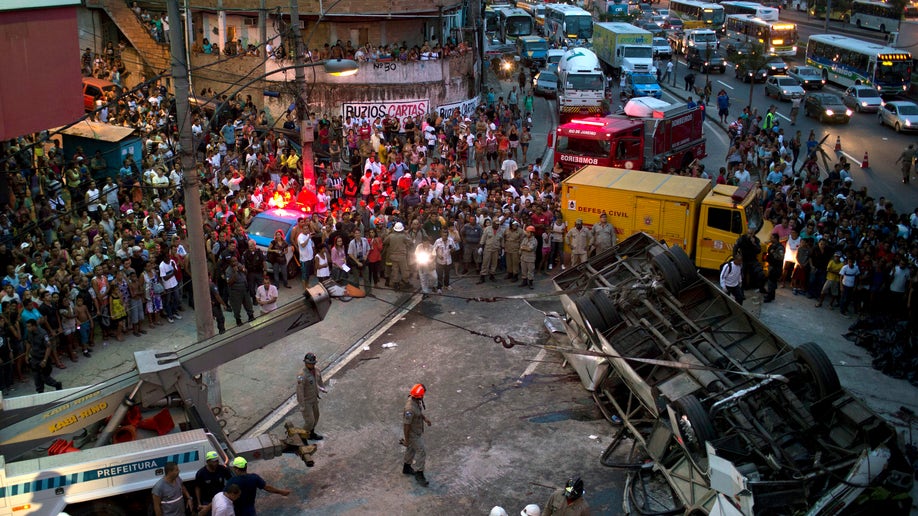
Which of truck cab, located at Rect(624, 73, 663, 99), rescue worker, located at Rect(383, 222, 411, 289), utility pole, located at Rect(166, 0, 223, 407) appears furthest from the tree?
utility pole, located at Rect(166, 0, 223, 407)

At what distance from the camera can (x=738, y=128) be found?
33125mm

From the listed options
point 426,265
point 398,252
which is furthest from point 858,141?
point 398,252

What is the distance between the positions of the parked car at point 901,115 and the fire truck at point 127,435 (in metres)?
31.9

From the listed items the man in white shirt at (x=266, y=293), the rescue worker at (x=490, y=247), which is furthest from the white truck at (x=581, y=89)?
the man in white shirt at (x=266, y=293)

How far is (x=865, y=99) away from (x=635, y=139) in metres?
18.9

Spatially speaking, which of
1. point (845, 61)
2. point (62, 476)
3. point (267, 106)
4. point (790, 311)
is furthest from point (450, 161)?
point (845, 61)

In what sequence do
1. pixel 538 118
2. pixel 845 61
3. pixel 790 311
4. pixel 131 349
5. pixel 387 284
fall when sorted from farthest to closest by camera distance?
pixel 845 61 → pixel 538 118 → pixel 387 284 → pixel 790 311 → pixel 131 349

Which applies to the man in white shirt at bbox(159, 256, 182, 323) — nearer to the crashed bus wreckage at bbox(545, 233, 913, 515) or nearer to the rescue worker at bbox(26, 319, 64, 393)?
the rescue worker at bbox(26, 319, 64, 393)

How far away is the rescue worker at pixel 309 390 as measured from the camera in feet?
45.1

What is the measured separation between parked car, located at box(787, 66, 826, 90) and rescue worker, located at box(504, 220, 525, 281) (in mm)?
29885

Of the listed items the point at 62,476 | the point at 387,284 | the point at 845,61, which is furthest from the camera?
the point at 845,61

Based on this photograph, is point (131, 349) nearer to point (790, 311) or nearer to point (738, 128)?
point (790, 311)

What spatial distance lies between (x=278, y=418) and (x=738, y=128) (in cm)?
2319

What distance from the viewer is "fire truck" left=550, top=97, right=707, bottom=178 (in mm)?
27719
